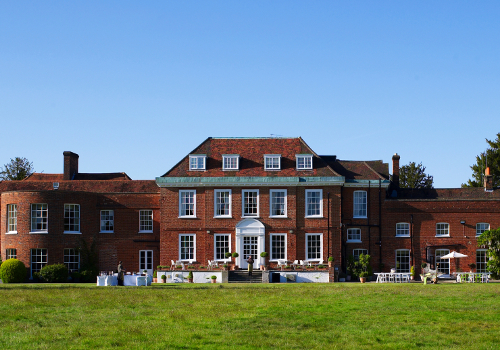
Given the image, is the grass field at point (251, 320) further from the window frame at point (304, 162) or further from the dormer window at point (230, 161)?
the dormer window at point (230, 161)

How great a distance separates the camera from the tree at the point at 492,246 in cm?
4038

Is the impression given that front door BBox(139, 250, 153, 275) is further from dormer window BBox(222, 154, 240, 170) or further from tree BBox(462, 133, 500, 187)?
tree BBox(462, 133, 500, 187)

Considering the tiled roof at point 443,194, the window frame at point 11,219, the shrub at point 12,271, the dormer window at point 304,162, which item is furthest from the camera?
the tiled roof at point 443,194

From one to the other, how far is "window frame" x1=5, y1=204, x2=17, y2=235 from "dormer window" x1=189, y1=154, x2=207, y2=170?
11.7 meters

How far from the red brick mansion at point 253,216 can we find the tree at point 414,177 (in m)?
23.9

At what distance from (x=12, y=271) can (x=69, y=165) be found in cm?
1222

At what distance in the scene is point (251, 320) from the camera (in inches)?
723

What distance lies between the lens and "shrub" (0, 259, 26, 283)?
3997 cm

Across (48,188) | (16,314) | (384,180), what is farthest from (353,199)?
(16,314)

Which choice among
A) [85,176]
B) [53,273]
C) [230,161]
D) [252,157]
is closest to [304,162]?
[252,157]

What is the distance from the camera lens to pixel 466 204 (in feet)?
143

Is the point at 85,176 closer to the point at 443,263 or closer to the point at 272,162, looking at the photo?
the point at 272,162

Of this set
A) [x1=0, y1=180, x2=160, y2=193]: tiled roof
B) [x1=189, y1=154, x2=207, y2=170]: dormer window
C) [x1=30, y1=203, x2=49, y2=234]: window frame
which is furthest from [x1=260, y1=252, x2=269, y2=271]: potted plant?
[x1=30, y1=203, x2=49, y2=234]: window frame

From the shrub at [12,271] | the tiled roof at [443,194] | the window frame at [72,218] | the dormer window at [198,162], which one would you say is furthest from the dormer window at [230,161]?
the shrub at [12,271]
